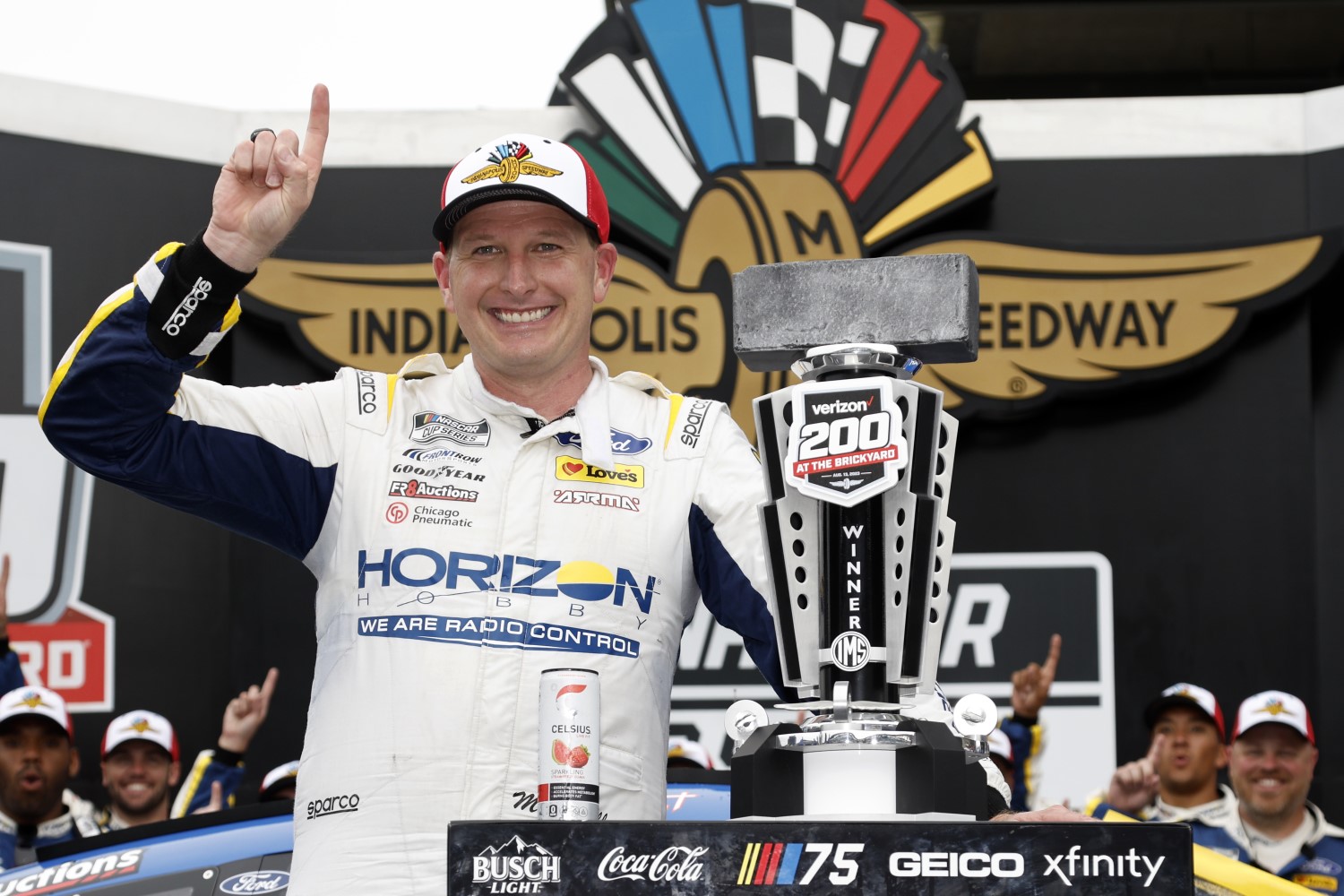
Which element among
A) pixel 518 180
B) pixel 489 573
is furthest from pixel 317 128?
pixel 489 573

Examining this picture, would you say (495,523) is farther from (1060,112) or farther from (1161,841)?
(1060,112)

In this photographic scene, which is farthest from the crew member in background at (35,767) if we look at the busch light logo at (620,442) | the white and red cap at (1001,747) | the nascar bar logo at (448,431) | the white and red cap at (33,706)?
the busch light logo at (620,442)

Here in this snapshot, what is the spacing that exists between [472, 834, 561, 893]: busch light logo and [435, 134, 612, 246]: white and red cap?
106 centimetres

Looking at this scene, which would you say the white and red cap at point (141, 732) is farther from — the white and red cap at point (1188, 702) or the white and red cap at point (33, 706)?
the white and red cap at point (1188, 702)

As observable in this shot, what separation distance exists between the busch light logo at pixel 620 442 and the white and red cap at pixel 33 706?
150 inches

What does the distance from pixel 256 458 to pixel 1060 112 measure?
20.6 ft

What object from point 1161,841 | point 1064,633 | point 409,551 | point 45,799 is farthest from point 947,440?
point 1064,633

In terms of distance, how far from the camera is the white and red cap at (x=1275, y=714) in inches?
230

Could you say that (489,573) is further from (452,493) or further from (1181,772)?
(1181,772)

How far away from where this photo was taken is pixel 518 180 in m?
2.50

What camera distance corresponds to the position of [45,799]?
570 centimetres

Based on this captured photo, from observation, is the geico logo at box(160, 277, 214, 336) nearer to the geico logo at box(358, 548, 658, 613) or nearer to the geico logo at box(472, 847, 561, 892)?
the geico logo at box(358, 548, 658, 613)

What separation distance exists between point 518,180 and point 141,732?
4.30 m

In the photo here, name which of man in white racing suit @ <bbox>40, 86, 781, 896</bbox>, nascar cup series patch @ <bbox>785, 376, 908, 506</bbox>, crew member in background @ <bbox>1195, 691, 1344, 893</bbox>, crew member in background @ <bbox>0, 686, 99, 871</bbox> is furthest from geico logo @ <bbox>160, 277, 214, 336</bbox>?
crew member in background @ <bbox>1195, 691, 1344, 893</bbox>
